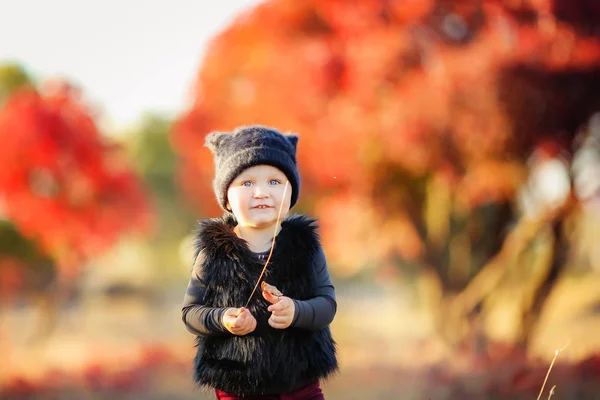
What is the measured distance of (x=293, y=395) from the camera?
2.37 metres

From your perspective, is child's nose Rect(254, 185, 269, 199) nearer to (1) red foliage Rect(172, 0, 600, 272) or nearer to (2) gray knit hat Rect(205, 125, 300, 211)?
(2) gray knit hat Rect(205, 125, 300, 211)

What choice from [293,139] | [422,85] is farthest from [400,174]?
[293,139]

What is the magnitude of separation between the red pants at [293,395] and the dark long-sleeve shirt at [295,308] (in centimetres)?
20

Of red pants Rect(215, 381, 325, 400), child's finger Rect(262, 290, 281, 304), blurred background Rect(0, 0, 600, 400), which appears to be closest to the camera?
child's finger Rect(262, 290, 281, 304)

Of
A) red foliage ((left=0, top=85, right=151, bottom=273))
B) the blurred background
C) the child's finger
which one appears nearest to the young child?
the child's finger

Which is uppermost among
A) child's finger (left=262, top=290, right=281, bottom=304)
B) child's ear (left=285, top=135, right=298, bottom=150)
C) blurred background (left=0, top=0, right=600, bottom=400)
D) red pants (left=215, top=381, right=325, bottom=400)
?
blurred background (left=0, top=0, right=600, bottom=400)

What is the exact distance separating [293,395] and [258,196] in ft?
2.02

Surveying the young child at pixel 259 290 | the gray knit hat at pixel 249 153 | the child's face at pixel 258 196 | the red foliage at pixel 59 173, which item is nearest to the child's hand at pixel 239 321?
the young child at pixel 259 290

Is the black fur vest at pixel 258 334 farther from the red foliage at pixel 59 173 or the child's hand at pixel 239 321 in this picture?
the red foliage at pixel 59 173

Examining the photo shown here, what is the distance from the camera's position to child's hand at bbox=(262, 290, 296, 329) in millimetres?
2268

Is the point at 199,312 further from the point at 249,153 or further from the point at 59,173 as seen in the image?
the point at 59,173

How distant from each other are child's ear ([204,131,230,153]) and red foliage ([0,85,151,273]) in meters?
8.09

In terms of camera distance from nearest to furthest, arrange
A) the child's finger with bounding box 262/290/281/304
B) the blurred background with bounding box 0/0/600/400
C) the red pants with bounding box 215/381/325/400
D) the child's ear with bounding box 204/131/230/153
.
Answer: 1. the child's finger with bounding box 262/290/281/304
2. the red pants with bounding box 215/381/325/400
3. the child's ear with bounding box 204/131/230/153
4. the blurred background with bounding box 0/0/600/400

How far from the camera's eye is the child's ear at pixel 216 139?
256 centimetres
